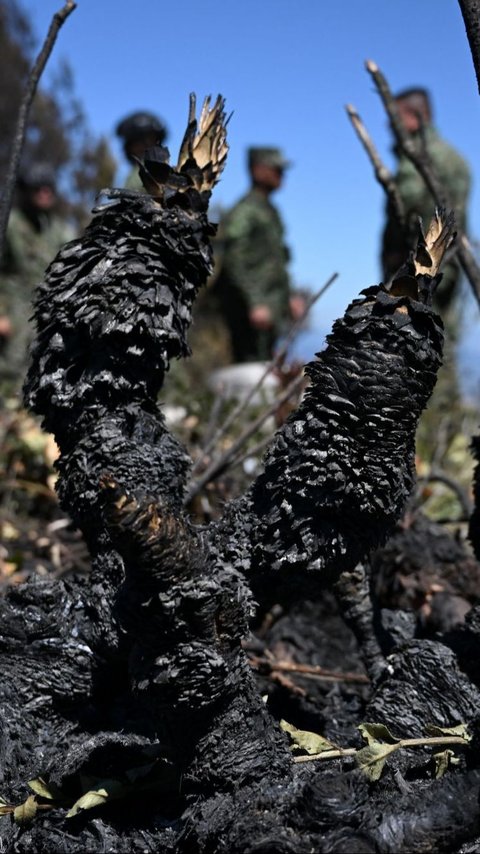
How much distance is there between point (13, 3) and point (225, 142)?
25205 millimetres

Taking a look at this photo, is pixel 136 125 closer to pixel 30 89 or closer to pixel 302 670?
pixel 30 89

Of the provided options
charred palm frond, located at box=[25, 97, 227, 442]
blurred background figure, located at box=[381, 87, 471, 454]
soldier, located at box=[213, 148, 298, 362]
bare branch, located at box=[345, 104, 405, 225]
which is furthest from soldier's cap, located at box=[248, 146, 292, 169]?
charred palm frond, located at box=[25, 97, 227, 442]

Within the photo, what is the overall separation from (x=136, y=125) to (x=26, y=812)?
5.94 metres

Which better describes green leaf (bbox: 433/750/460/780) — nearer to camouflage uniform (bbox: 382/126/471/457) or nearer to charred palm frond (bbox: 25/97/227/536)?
→ charred palm frond (bbox: 25/97/227/536)

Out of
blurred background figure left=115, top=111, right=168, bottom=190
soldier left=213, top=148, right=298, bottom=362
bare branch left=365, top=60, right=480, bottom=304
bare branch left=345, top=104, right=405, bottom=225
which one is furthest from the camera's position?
soldier left=213, top=148, right=298, bottom=362

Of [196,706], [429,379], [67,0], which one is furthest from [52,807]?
[67,0]

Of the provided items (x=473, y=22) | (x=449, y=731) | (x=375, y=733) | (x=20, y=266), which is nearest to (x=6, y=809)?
(x=375, y=733)

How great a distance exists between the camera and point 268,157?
9602 mm

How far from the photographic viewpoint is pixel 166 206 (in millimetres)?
1534

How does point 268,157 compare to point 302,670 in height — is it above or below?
above

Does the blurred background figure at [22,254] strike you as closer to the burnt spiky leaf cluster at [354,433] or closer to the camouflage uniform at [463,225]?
the camouflage uniform at [463,225]

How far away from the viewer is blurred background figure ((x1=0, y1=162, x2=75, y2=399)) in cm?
931

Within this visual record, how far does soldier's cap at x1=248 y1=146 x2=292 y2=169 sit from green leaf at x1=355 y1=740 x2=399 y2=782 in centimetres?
882

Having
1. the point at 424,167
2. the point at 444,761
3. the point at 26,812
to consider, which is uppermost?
the point at 424,167
